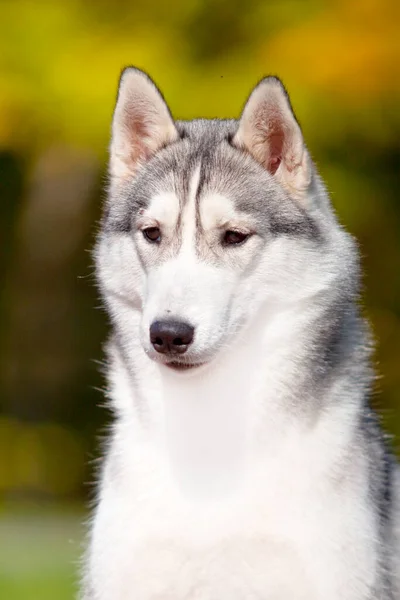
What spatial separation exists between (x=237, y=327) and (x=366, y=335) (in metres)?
0.71

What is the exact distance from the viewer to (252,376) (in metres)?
4.64

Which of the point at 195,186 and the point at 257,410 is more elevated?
the point at 195,186

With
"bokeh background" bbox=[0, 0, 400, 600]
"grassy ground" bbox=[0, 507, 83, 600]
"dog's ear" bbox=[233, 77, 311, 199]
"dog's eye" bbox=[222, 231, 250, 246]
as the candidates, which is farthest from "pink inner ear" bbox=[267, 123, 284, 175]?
"bokeh background" bbox=[0, 0, 400, 600]

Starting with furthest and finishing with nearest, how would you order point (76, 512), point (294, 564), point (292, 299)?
point (76, 512) < point (292, 299) < point (294, 564)

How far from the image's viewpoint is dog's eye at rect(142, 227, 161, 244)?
15.1 ft

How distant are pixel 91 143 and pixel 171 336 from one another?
27.4 feet

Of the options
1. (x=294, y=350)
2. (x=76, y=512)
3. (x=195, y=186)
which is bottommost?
(x=76, y=512)

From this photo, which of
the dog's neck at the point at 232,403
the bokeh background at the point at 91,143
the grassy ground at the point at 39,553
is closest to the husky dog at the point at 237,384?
the dog's neck at the point at 232,403

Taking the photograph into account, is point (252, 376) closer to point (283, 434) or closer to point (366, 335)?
point (283, 434)

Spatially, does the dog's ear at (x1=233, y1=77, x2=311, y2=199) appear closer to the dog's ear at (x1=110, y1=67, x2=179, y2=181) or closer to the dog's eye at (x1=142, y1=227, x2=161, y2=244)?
the dog's ear at (x1=110, y1=67, x2=179, y2=181)

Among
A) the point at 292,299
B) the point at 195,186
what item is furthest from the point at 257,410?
the point at 195,186

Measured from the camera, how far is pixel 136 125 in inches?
195

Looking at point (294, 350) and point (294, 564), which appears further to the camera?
point (294, 350)

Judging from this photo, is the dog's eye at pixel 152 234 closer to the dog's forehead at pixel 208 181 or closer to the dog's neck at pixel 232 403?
the dog's forehead at pixel 208 181
